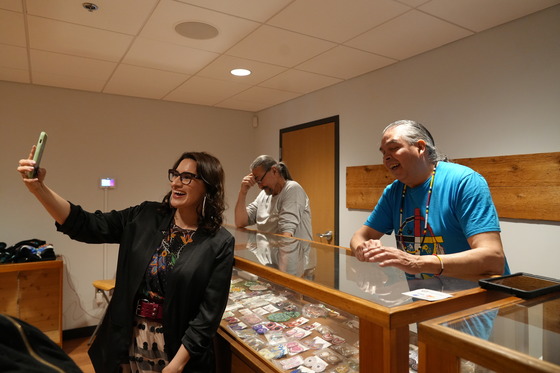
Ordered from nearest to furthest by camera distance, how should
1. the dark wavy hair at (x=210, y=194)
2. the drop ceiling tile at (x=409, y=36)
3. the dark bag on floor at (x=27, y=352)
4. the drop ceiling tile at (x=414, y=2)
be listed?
the dark bag on floor at (x=27, y=352), the dark wavy hair at (x=210, y=194), the drop ceiling tile at (x=414, y=2), the drop ceiling tile at (x=409, y=36)

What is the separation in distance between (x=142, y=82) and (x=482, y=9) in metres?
3.06

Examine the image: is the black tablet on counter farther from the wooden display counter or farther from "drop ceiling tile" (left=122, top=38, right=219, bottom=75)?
the wooden display counter

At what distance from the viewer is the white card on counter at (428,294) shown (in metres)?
0.94

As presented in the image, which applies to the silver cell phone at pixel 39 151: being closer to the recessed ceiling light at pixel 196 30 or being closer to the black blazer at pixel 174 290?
the black blazer at pixel 174 290

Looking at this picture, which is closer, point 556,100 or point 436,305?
point 436,305

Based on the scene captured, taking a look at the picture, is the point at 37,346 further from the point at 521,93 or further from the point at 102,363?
the point at 521,93

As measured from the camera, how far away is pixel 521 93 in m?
2.39

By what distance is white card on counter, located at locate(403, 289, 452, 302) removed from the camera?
939 millimetres

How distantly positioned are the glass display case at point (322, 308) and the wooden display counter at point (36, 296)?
9.12ft

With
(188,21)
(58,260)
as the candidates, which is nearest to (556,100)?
(188,21)

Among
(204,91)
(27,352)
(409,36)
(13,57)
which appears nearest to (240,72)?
(204,91)

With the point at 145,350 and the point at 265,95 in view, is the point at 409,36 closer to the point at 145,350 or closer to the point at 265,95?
the point at 265,95

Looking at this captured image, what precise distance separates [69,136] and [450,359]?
14.4 ft

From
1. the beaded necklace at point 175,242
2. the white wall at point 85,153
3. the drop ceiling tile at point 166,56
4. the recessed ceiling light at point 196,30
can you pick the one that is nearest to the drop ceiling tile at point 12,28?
the drop ceiling tile at point 166,56
